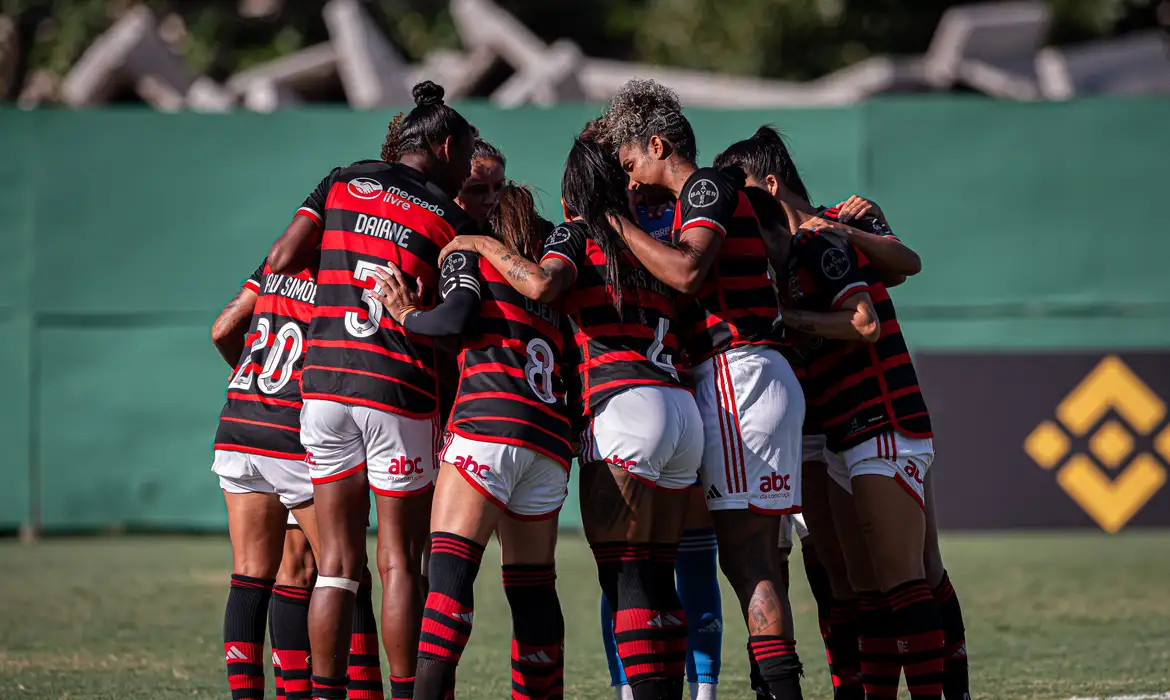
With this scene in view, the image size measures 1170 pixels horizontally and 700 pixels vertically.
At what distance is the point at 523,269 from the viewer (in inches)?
179

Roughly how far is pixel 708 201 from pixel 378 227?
1.14m

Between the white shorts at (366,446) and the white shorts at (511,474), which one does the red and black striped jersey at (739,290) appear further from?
the white shorts at (366,446)

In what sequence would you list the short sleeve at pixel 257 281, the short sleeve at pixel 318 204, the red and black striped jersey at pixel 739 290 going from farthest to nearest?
the short sleeve at pixel 257 281 → the short sleeve at pixel 318 204 → the red and black striped jersey at pixel 739 290

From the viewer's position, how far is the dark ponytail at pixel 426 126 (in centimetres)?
493

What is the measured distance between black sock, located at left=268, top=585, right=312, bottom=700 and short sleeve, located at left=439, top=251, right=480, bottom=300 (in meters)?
1.28

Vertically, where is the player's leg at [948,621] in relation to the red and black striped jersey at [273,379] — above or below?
below

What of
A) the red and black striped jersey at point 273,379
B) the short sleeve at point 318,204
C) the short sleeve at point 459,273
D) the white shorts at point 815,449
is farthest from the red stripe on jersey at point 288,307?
the white shorts at point 815,449

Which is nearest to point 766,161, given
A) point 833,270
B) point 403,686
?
point 833,270

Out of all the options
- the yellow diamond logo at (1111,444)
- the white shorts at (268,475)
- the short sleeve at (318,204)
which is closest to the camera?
the short sleeve at (318,204)

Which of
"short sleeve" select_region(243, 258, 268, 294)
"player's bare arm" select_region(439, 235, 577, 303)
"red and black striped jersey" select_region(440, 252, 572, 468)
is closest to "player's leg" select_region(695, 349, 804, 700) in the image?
"red and black striped jersey" select_region(440, 252, 572, 468)

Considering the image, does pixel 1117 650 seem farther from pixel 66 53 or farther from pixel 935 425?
pixel 66 53

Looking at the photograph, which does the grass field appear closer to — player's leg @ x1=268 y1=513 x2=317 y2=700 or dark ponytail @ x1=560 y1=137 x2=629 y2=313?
player's leg @ x1=268 y1=513 x2=317 y2=700

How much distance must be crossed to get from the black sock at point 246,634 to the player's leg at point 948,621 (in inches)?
98.0

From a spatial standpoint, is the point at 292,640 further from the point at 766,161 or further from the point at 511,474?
the point at 766,161
